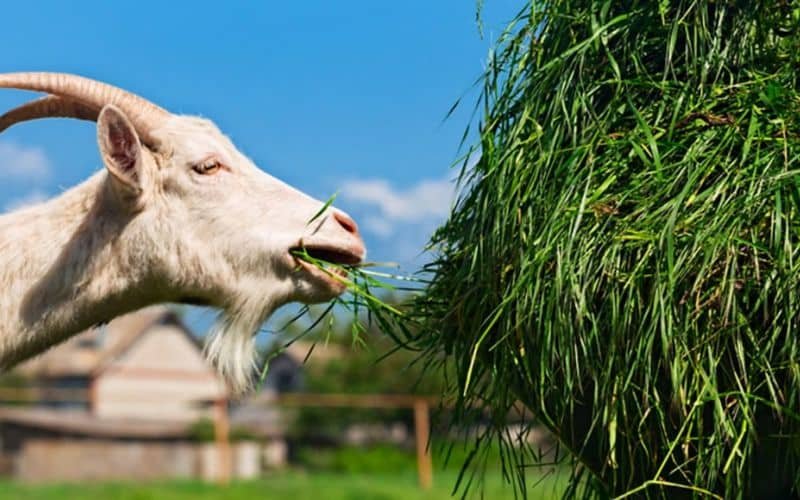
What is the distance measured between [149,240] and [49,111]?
0.63 m

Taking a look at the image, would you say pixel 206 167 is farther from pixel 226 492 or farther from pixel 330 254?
pixel 226 492

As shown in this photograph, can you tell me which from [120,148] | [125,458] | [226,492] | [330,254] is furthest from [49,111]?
[125,458]

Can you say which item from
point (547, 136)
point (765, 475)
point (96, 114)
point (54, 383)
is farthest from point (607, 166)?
point (54, 383)

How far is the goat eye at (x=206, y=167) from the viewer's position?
3.69m

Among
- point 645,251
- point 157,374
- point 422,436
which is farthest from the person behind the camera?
point 157,374

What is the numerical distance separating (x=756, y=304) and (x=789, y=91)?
517 millimetres

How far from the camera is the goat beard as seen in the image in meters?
3.70

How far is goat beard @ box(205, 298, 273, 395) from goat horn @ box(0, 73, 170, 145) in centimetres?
57

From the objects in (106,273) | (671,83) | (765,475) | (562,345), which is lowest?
(765,475)

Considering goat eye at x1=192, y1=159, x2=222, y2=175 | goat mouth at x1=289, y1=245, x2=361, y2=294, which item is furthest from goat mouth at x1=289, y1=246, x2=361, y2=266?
goat eye at x1=192, y1=159, x2=222, y2=175

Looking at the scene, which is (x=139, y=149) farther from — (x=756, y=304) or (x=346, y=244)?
(x=756, y=304)

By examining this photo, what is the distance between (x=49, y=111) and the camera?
3926mm

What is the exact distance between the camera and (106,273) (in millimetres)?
3617

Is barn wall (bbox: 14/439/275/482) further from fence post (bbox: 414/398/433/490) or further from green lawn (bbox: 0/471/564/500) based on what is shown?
green lawn (bbox: 0/471/564/500)
